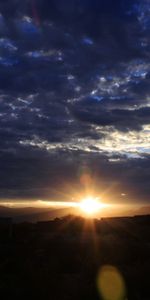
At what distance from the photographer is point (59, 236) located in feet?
104

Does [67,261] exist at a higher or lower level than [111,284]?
higher

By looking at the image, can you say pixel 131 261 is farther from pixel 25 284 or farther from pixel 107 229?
pixel 107 229

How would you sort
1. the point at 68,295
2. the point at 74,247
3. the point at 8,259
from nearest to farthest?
the point at 68,295, the point at 8,259, the point at 74,247

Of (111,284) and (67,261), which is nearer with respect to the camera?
(111,284)

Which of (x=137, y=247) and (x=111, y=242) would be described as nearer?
(x=137, y=247)

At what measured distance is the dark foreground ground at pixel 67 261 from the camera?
1625cm

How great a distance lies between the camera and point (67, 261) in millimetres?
23125

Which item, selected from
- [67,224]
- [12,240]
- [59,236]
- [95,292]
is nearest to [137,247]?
[59,236]

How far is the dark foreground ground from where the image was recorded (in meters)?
16.2

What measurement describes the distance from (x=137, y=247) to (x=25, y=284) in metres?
11.9

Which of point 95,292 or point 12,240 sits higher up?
point 12,240

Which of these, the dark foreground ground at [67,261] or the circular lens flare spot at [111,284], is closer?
the circular lens flare spot at [111,284]

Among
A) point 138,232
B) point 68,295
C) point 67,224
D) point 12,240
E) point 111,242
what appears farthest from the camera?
point 67,224

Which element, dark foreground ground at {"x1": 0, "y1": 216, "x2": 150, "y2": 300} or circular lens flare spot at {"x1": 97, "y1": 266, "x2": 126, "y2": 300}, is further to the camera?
dark foreground ground at {"x1": 0, "y1": 216, "x2": 150, "y2": 300}
